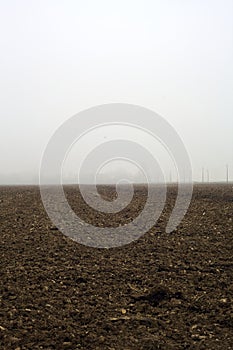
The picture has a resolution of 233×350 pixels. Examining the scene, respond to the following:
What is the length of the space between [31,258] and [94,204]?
243 inches

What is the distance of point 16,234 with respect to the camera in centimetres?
1450

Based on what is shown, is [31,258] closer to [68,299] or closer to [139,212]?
[68,299]

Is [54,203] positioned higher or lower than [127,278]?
higher

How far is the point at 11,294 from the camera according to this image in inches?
412

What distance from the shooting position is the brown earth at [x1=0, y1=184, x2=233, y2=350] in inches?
346

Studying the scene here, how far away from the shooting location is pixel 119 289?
1076 centimetres

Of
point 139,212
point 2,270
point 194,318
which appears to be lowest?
point 194,318

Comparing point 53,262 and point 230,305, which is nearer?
point 230,305

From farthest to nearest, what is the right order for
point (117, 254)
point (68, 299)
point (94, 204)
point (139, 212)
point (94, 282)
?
1. point (94, 204)
2. point (139, 212)
3. point (117, 254)
4. point (94, 282)
5. point (68, 299)

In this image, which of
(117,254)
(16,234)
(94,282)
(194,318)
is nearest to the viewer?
(194,318)

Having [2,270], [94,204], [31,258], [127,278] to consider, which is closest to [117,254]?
[127,278]

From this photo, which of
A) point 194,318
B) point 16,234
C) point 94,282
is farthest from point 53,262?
point 194,318

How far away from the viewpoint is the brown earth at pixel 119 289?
878 cm

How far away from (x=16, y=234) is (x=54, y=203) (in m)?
4.02
